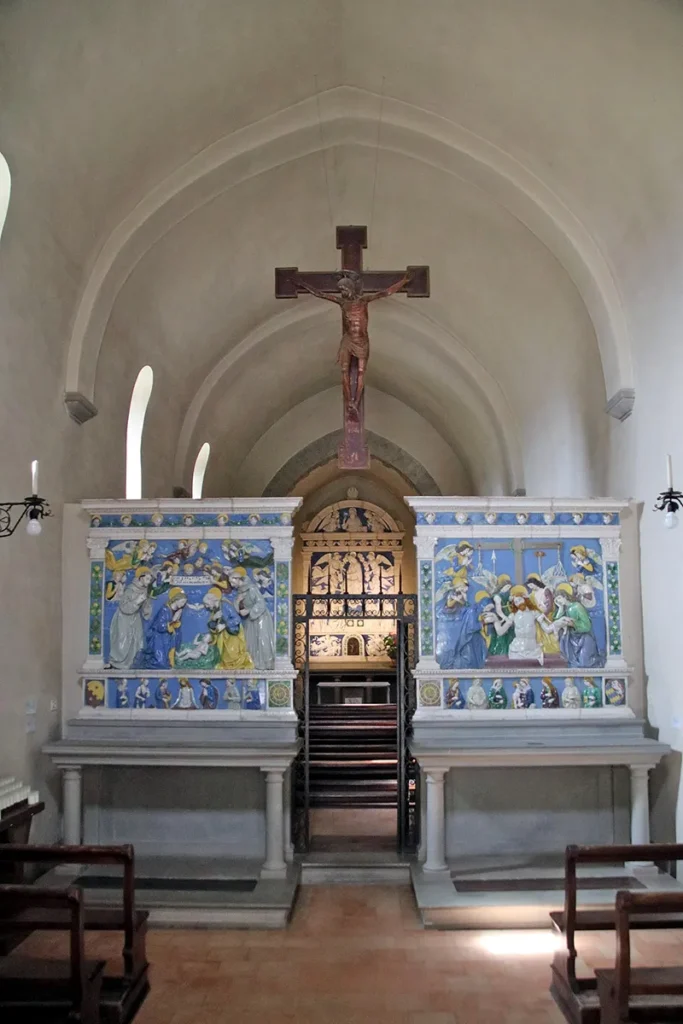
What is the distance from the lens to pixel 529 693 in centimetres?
862

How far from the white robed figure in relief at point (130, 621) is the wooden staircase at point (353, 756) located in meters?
2.76

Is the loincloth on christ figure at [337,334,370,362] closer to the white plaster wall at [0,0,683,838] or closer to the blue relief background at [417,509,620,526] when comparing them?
the blue relief background at [417,509,620,526]

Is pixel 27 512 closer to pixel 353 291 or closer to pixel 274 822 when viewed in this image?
pixel 274 822

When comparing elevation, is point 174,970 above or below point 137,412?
below

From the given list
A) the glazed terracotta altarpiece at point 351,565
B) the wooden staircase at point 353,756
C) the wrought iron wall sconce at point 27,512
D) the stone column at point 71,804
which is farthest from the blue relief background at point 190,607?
the glazed terracotta altarpiece at point 351,565

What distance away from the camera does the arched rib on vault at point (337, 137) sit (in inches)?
365

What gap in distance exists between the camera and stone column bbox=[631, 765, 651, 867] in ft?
26.5

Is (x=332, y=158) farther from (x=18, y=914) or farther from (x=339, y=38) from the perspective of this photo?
(x=18, y=914)

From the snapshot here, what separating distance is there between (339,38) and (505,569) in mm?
5323

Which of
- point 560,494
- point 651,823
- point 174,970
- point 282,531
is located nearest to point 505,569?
point 282,531

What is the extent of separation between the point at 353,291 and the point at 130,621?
13.3 ft

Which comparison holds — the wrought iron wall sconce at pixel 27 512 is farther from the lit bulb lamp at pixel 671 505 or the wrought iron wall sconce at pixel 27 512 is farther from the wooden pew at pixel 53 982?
the lit bulb lamp at pixel 671 505

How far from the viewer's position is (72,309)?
902 centimetres

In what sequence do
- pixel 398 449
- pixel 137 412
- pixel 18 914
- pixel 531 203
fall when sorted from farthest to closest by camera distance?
pixel 398 449
pixel 137 412
pixel 531 203
pixel 18 914
